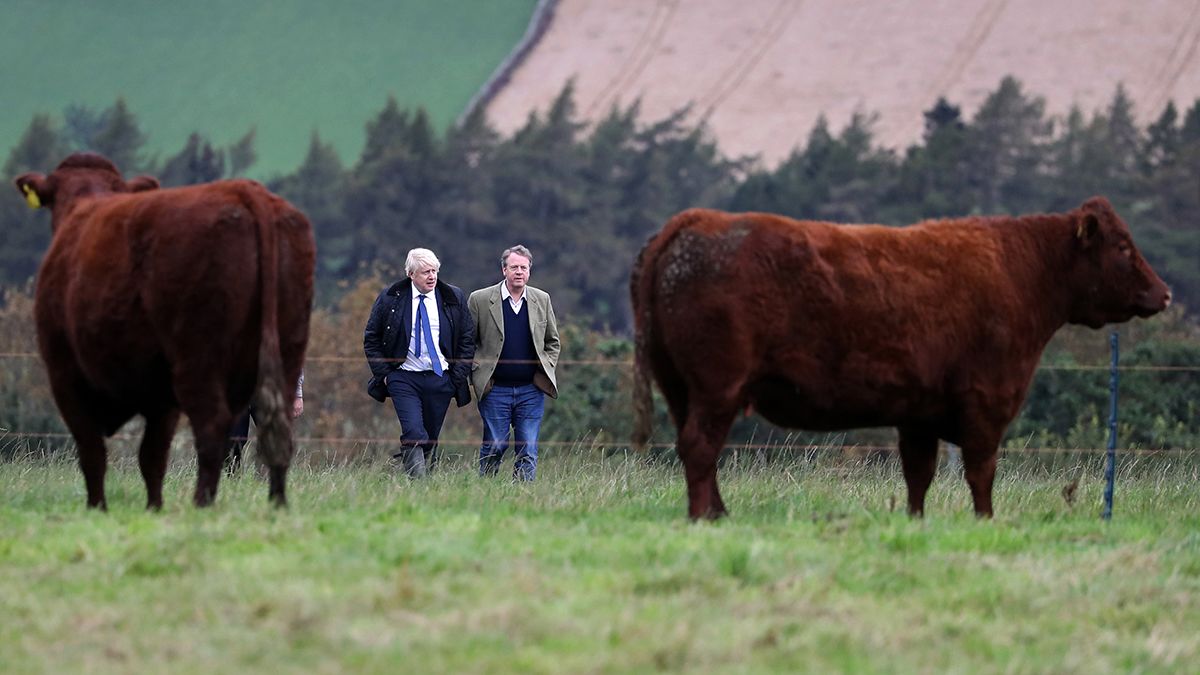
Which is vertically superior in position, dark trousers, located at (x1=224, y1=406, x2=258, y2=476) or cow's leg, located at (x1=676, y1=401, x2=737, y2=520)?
cow's leg, located at (x1=676, y1=401, x2=737, y2=520)

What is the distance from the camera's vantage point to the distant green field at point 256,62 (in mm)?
103312

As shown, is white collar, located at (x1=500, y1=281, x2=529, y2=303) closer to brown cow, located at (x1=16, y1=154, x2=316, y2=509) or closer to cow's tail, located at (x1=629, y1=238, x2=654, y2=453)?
cow's tail, located at (x1=629, y1=238, x2=654, y2=453)

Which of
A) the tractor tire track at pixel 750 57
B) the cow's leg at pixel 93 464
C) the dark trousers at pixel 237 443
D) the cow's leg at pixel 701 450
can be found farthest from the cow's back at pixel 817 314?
the tractor tire track at pixel 750 57

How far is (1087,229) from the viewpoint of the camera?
11.0 metres

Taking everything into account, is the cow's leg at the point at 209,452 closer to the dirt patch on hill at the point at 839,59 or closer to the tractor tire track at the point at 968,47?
the dirt patch on hill at the point at 839,59

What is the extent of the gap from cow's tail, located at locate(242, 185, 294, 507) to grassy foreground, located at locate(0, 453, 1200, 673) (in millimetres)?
366

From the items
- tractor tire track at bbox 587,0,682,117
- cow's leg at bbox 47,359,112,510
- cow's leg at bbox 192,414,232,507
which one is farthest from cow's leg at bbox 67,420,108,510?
tractor tire track at bbox 587,0,682,117

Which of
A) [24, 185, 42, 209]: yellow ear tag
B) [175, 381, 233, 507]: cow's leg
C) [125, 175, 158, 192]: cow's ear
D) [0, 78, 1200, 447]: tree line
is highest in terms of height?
[0, 78, 1200, 447]: tree line

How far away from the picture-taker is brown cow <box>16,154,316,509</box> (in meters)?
8.98

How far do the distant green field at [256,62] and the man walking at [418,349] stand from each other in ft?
278

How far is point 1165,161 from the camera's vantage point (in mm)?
69062

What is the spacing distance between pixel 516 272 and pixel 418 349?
916mm

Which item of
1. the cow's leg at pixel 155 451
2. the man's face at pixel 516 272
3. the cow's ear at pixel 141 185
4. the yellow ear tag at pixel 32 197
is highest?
the cow's ear at pixel 141 185

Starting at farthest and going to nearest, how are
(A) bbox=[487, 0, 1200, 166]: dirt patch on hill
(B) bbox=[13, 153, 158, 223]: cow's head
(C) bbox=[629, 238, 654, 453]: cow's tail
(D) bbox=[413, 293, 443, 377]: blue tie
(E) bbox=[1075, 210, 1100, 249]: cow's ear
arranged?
(A) bbox=[487, 0, 1200, 166]: dirt patch on hill, (D) bbox=[413, 293, 443, 377]: blue tie, (E) bbox=[1075, 210, 1100, 249]: cow's ear, (B) bbox=[13, 153, 158, 223]: cow's head, (C) bbox=[629, 238, 654, 453]: cow's tail
